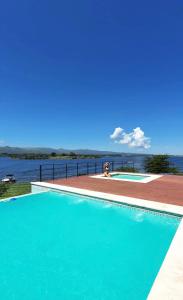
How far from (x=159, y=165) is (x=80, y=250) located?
17.4m

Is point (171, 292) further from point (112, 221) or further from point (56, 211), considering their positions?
point (56, 211)

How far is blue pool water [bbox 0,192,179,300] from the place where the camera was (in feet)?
8.91

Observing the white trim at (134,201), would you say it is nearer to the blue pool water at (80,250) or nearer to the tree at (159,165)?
the blue pool water at (80,250)

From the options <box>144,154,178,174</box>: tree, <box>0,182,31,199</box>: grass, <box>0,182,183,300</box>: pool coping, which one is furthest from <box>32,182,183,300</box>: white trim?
<box>144,154,178,174</box>: tree

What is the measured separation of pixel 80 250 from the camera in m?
3.72

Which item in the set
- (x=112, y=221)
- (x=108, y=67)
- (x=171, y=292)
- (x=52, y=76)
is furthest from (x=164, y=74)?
(x=171, y=292)

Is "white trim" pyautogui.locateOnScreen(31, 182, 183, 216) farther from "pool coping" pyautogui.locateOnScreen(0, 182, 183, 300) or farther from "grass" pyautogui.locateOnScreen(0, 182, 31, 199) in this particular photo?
"grass" pyautogui.locateOnScreen(0, 182, 31, 199)

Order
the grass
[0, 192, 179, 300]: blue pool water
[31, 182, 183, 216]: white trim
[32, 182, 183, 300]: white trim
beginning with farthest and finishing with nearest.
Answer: the grass
[31, 182, 183, 216]: white trim
[0, 192, 179, 300]: blue pool water
[32, 182, 183, 300]: white trim

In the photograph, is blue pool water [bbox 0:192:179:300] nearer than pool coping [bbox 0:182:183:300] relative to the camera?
No

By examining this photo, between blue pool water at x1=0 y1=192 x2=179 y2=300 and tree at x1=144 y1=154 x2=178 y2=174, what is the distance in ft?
48.4

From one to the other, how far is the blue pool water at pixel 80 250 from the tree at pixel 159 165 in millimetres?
14739

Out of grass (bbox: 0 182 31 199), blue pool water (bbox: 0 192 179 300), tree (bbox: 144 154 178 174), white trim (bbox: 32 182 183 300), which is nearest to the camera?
white trim (bbox: 32 182 183 300)

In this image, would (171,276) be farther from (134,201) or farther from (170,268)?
(134,201)

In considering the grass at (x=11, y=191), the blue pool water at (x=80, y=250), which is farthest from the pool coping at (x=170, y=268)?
the grass at (x=11, y=191)
